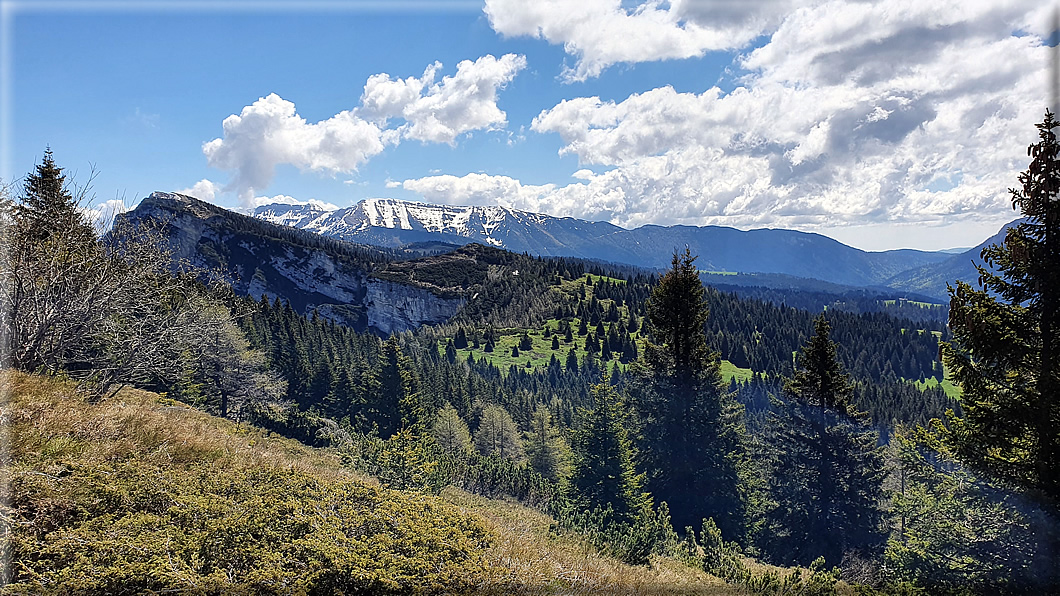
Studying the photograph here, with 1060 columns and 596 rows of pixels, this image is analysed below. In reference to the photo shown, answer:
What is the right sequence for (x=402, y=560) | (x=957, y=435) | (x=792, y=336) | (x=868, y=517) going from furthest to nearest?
(x=792, y=336), (x=868, y=517), (x=957, y=435), (x=402, y=560)

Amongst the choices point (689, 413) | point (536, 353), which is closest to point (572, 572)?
point (689, 413)

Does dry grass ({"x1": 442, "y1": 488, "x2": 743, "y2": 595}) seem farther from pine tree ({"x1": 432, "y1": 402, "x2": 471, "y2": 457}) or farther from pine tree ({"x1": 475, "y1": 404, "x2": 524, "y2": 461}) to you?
pine tree ({"x1": 475, "y1": 404, "x2": 524, "y2": 461})

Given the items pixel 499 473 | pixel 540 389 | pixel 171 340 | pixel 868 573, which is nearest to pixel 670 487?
pixel 868 573

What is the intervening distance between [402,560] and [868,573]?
20196 mm

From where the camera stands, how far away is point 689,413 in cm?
2375

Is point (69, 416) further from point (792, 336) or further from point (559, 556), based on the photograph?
point (792, 336)

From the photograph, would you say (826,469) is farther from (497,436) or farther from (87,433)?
(497,436)

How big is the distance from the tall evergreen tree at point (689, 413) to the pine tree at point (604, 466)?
77.3 inches

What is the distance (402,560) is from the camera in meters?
6.14

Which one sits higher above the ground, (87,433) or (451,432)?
(87,433)

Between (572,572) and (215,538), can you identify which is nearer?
(215,538)

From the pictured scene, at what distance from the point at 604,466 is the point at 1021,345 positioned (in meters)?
16.5

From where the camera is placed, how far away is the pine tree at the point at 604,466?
22.2m

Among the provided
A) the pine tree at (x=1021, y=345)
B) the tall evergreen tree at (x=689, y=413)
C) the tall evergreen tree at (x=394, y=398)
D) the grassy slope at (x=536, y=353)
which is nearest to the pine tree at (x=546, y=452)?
the tall evergreen tree at (x=394, y=398)
